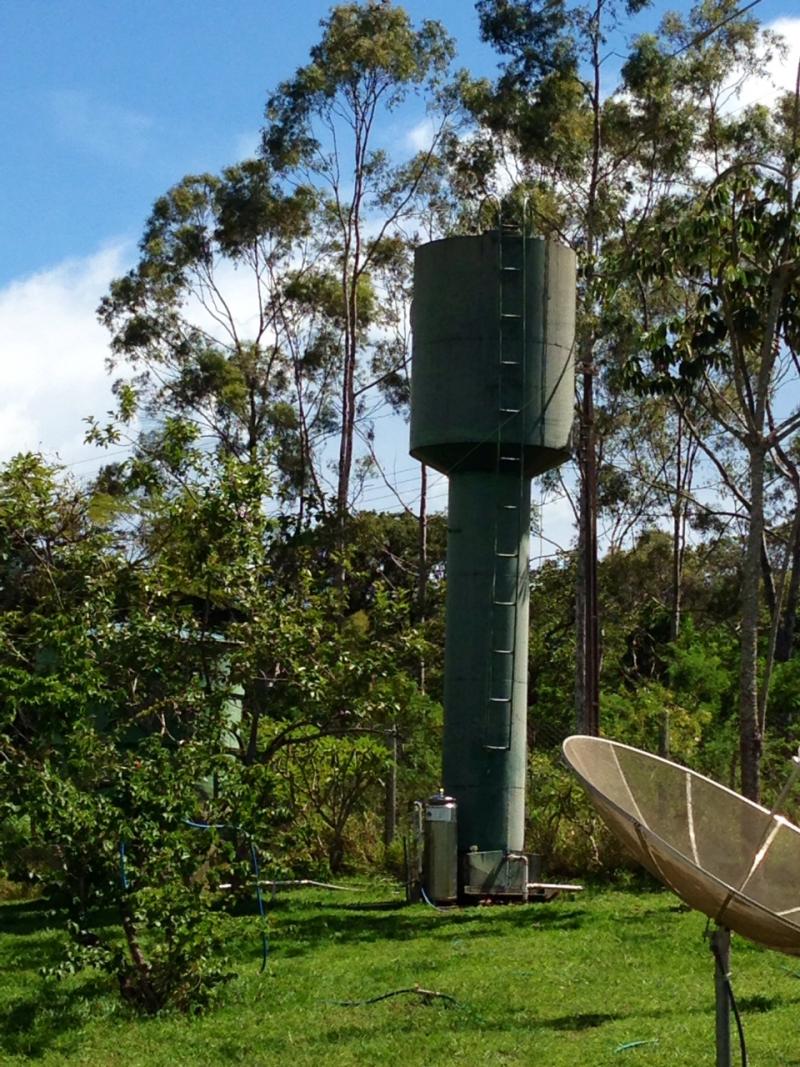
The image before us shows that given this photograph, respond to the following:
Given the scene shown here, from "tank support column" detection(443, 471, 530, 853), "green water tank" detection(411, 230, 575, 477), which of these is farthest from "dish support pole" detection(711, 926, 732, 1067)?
"green water tank" detection(411, 230, 575, 477)

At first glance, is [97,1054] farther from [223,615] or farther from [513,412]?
[513,412]

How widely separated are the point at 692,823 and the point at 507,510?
28.5 feet

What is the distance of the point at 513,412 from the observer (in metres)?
16.4

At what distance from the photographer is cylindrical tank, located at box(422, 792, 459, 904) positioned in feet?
51.4

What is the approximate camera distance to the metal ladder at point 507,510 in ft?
53.4

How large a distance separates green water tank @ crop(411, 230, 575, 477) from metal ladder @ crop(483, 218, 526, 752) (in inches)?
0.6

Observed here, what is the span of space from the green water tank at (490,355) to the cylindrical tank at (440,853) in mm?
3761

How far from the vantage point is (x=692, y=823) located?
8.08m

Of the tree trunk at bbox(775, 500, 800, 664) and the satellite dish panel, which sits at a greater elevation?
the tree trunk at bbox(775, 500, 800, 664)

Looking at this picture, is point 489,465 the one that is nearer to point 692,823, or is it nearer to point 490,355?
point 490,355

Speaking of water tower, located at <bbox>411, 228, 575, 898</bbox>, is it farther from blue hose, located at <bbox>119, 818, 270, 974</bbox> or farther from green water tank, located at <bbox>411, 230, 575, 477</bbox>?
blue hose, located at <bbox>119, 818, 270, 974</bbox>

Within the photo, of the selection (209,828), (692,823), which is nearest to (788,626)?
(209,828)

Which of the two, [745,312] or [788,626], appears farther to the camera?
[788,626]

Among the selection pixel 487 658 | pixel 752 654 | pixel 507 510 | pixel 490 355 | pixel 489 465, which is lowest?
pixel 487 658
